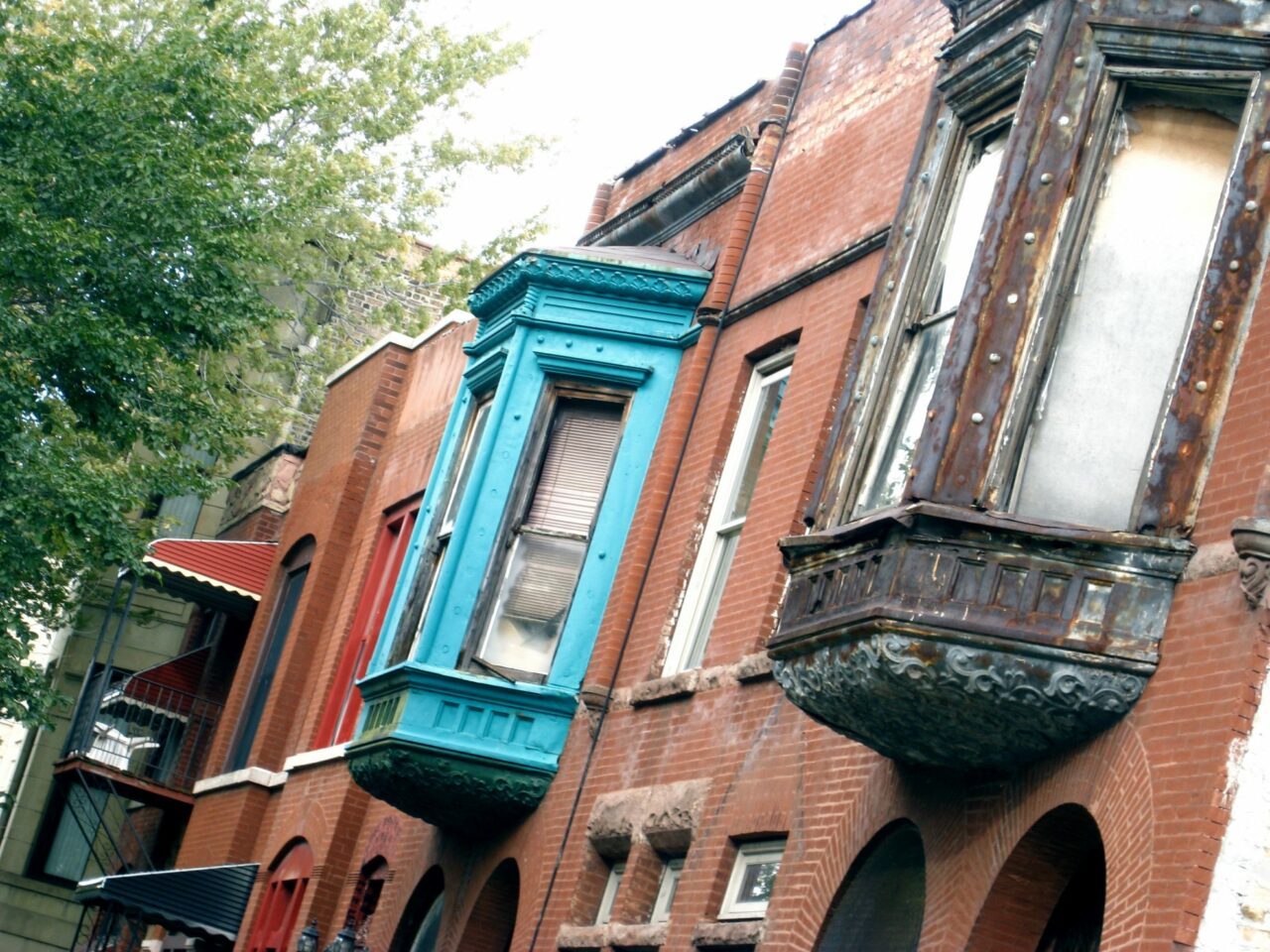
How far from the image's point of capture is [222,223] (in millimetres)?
21422

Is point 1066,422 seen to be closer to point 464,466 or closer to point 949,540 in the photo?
point 949,540

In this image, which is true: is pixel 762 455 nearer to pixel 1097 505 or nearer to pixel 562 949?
pixel 562 949

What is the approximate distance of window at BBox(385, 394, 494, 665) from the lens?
1708 centimetres

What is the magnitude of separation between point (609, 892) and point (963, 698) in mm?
5590

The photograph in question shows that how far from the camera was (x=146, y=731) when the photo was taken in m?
27.8

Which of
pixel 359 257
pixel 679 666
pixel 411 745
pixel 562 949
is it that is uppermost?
pixel 359 257

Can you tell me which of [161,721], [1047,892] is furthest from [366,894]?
[1047,892]

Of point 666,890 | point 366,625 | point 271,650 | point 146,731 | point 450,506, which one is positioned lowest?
point 666,890

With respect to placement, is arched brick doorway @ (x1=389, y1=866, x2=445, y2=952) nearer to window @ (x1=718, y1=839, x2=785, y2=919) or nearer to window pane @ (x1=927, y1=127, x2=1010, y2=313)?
window @ (x1=718, y1=839, x2=785, y2=919)

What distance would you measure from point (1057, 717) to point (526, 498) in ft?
25.9

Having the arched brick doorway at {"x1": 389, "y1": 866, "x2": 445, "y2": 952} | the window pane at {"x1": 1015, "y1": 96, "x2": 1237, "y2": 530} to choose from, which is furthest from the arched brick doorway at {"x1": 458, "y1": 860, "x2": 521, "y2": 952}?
the window pane at {"x1": 1015, "y1": 96, "x2": 1237, "y2": 530}

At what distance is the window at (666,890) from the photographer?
13.4 m

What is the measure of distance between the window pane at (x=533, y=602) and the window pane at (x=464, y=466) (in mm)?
1241

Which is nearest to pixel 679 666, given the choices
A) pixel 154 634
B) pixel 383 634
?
pixel 383 634
